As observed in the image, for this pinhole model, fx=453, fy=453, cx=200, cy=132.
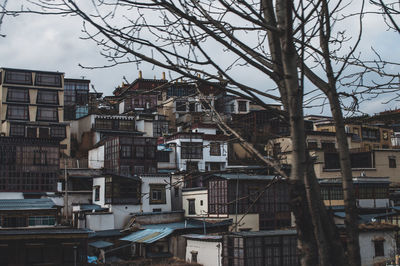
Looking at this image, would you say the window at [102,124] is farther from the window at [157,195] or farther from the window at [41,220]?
the window at [41,220]

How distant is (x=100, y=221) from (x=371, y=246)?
68.6 feet

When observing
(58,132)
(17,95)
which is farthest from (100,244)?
(17,95)

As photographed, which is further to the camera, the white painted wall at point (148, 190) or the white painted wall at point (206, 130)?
the white painted wall at point (206, 130)

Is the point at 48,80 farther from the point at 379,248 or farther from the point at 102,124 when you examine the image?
the point at 379,248

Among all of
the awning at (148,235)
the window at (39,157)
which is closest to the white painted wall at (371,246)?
the awning at (148,235)

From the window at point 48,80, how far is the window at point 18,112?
138 inches

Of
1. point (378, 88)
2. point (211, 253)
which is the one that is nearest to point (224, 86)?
point (378, 88)

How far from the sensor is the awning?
31.7 m

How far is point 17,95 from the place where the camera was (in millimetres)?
55844

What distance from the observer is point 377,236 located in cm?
2994

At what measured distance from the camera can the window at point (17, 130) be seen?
2092 inches

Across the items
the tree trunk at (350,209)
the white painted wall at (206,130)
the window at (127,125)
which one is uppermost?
the window at (127,125)

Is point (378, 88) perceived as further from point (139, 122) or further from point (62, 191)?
point (139, 122)

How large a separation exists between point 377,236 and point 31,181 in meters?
32.0
